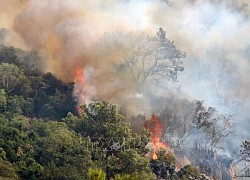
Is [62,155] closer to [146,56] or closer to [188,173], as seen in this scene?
[188,173]

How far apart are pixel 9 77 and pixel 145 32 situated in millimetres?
21819

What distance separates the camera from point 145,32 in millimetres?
65125

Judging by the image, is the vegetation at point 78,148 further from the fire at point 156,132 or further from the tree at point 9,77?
the fire at point 156,132

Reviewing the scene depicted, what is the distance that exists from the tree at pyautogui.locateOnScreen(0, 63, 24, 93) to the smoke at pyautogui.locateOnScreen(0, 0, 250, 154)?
9950 mm

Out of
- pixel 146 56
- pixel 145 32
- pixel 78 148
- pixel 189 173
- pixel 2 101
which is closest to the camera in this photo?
pixel 78 148

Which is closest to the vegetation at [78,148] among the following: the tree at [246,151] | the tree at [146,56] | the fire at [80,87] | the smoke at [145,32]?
the tree at [246,151]

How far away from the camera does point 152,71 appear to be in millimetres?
61531

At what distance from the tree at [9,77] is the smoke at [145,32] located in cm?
995

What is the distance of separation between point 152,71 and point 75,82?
1022cm

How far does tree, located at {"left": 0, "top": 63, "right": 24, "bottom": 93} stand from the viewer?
5100 cm

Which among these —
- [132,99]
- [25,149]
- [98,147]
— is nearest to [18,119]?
[25,149]

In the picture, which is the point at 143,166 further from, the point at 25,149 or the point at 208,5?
the point at 208,5

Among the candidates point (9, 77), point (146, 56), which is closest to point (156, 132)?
point (146, 56)

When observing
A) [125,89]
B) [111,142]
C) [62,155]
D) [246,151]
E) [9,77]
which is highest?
[125,89]
